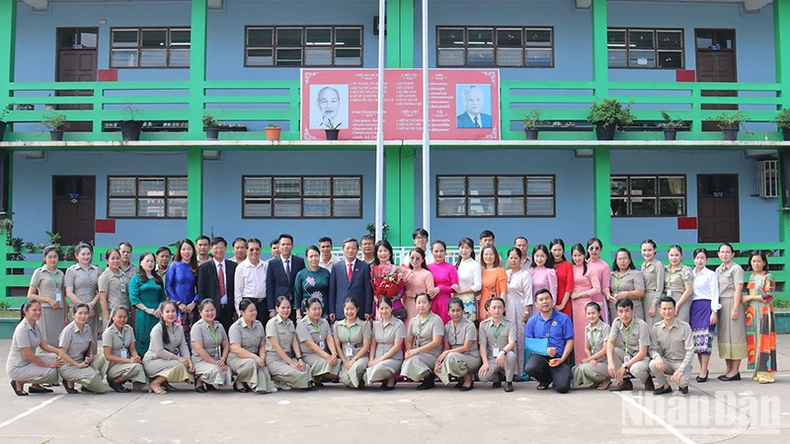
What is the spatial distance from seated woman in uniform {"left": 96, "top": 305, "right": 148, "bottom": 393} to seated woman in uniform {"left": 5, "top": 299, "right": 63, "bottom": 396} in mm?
458

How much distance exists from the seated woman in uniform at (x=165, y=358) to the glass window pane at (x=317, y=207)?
6897 mm

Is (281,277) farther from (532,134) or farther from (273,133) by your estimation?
(532,134)

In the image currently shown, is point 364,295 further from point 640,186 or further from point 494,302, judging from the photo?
point 640,186

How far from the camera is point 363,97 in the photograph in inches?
524

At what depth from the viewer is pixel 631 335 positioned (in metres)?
8.03

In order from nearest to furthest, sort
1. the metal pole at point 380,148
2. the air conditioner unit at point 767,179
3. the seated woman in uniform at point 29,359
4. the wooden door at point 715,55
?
the seated woman in uniform at point 29,359 < the metal pole at point 380,148 < the air conditioner unit at point 767,179 < the wooden door at point 715,55

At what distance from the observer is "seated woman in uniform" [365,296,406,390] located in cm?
821

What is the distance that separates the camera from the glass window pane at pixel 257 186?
15008 millimetres

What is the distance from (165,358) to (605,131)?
8542mm

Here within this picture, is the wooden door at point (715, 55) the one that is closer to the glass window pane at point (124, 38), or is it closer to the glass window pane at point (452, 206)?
the glass window pane at point (452, 206)

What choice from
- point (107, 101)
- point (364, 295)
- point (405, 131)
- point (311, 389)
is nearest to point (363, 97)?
point (405, 131)

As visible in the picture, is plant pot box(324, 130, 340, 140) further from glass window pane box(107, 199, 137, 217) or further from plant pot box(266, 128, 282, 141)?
glass window pane box(107, 199, 137, 217)

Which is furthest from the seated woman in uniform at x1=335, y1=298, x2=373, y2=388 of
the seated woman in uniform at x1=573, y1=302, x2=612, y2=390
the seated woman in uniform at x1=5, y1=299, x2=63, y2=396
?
the seated woman in uniform at x1=5, y1=299, x2=63, y2=396

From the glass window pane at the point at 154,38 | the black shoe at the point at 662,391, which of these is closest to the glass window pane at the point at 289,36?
the glass window pane at the point at 154,38
